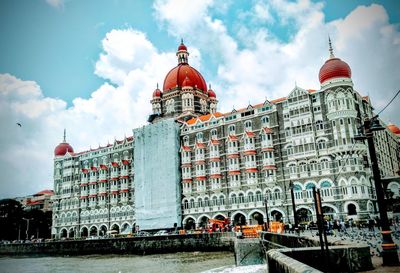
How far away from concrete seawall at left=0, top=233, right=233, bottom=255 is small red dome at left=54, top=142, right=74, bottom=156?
21.8m

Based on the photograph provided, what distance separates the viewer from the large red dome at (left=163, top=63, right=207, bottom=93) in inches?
2928

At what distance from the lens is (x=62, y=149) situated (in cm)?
8556

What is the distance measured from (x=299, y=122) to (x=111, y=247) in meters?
32.7

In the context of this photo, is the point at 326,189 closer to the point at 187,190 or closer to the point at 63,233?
the point at 187,190

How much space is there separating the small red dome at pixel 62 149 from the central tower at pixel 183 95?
24472 millimetres

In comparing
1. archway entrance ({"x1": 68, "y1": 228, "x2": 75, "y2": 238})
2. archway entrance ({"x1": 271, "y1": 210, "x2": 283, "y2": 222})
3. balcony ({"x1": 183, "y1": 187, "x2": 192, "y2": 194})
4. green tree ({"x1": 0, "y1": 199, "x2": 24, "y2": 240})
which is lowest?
archway entrance ({"x1": 68, "y1": 228, "x2": 75, "y2": 238})

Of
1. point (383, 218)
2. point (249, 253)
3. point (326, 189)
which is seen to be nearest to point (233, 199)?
point (326, 189)

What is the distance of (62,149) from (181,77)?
108 feet

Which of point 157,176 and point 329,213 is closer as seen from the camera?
point 329,213

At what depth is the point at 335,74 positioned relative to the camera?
47938 millimetres

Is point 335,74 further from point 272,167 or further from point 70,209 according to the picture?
point 70,209

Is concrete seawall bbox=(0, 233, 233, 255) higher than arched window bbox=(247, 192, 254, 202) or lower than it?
lower

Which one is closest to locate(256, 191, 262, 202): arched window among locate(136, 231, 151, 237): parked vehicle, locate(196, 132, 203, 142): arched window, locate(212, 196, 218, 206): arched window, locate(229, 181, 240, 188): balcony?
locate(229, 181, 240, 188): balcony

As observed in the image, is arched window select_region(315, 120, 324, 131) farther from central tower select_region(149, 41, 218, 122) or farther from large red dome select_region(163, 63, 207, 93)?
large red dome select_region(163, 63, 207, 93)
